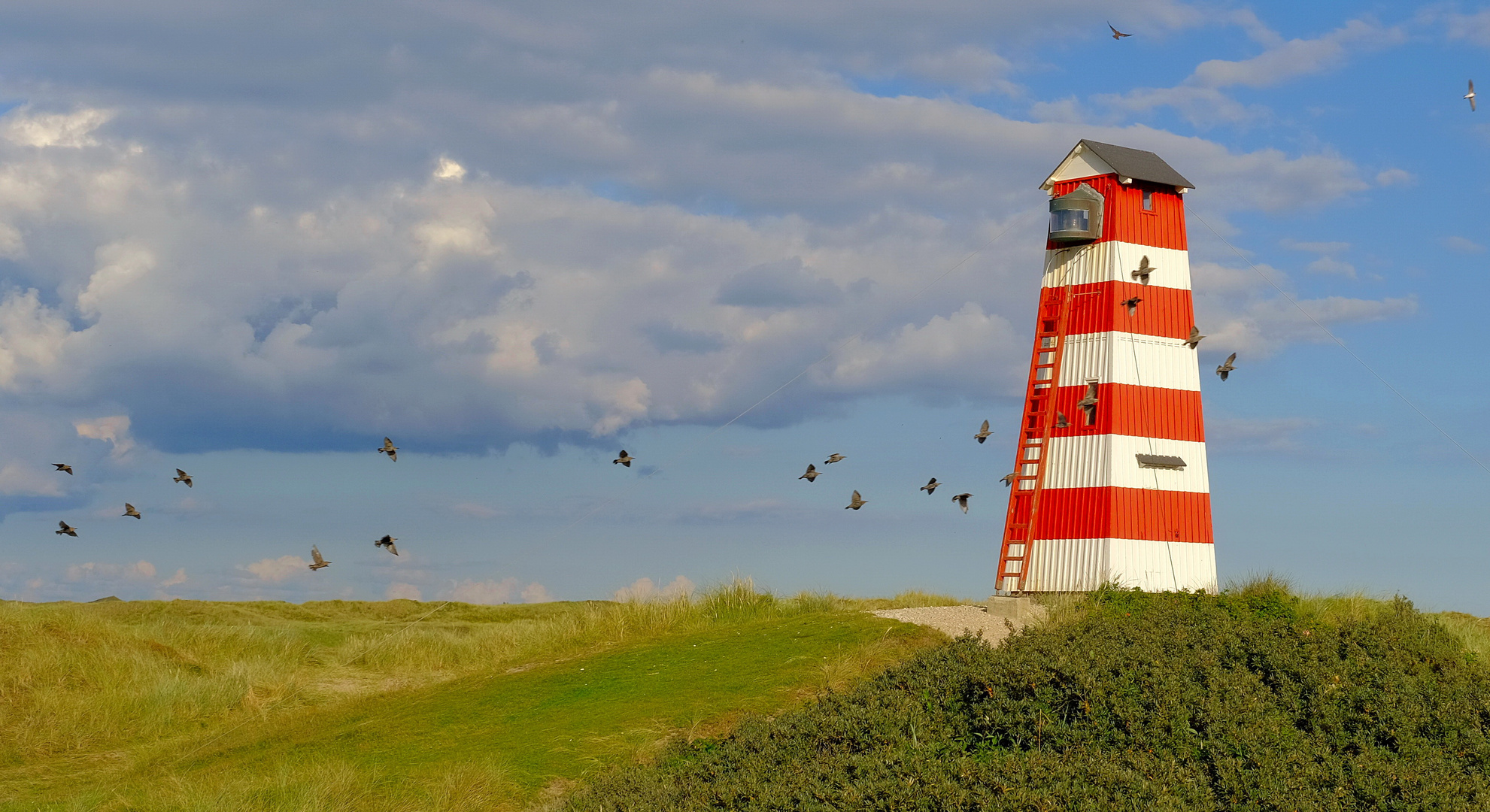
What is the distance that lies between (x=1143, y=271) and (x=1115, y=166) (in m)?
2.18

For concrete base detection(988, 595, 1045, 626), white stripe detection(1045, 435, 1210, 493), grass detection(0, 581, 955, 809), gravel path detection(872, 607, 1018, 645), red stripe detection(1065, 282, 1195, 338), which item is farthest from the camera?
red stripe detection(1065, 282, 1195, 338)

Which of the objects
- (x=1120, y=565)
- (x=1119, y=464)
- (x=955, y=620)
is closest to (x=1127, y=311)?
(x=1119, y=464)

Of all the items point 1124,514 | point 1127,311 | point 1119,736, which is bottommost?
point 1119,736

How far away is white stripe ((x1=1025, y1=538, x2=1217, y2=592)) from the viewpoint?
22.7m

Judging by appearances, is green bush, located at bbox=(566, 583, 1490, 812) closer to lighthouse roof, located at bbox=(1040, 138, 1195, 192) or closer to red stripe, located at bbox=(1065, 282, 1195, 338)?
red stripe, located at bbox=(1065, 282, 1195, 338)

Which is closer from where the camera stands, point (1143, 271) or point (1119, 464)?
point (1119, 464)

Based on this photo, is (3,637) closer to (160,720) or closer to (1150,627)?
(160,720)

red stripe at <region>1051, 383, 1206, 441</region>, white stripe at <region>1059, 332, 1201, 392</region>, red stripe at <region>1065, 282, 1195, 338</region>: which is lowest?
red stripe at <region>1051, 383, 1206, 441</region>

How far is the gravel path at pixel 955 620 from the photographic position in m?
20.8

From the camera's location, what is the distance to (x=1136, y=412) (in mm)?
23281

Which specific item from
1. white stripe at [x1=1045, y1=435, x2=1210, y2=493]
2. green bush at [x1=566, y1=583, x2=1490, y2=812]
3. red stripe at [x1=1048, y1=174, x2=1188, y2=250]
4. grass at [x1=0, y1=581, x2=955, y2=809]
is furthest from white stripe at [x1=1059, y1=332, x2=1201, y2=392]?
green bush at [x1=566, y1=583, x2=1490, y2=812]

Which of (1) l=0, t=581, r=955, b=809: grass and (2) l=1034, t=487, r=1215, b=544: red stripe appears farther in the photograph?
(2) l=1034, t=487, r=1215, b=544: red stripe

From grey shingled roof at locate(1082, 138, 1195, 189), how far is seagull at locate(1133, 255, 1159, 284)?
1642 millimetres

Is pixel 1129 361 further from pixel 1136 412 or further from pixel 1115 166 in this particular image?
pixel 1115 166
